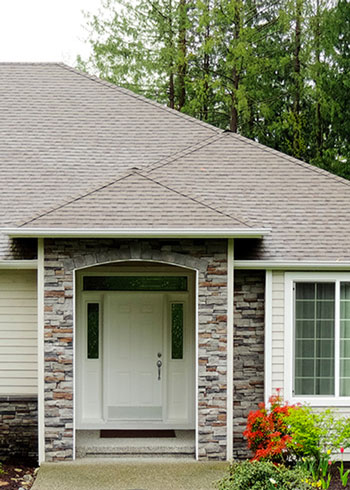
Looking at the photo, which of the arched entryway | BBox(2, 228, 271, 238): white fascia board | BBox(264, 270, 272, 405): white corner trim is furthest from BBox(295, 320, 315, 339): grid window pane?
the arched entryway

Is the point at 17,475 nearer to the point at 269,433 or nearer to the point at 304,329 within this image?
the point at 269,433

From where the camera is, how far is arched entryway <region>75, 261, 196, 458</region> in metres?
10.5

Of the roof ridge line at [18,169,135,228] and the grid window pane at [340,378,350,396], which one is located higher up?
the roof ridge line at [18,169,135,228]

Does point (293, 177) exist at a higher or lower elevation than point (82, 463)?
higher

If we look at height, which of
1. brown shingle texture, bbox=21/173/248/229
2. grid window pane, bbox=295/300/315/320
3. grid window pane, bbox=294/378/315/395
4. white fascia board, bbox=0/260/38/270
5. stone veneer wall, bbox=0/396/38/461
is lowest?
stone veneer wall, bbox=0/396/38/461

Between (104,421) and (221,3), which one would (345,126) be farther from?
(104,421)

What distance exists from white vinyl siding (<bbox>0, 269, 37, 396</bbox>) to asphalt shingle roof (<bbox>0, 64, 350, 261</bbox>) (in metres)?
0.49

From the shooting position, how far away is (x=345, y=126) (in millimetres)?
18625

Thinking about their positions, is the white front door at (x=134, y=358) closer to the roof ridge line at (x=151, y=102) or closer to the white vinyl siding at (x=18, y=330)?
the white vinyl siding at (x=18, y=330)

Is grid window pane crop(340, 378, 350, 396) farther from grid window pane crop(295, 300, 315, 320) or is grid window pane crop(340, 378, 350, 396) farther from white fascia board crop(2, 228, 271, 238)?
white fascia board crop(2, 228, 271, 238)

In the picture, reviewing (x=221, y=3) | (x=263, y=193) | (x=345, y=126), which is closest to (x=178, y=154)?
(x=263, y=193)

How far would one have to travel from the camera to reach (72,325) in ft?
29.2

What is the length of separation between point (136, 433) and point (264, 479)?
11.7 ft

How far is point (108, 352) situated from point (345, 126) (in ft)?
→ 36.6
